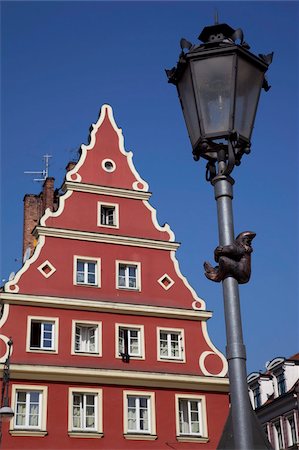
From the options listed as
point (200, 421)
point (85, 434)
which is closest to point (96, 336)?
point (85, 434)

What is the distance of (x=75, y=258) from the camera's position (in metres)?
27.2

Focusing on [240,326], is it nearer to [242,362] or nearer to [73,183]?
[242,362]

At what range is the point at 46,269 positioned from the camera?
87.2 feet

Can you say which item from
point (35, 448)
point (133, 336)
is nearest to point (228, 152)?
point (35, 448)

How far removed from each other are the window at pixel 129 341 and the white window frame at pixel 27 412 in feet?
10.9

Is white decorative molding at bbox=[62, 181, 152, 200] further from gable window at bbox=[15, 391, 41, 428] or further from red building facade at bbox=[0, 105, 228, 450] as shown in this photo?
gable window at bbox=[15, 391, 41, 428]

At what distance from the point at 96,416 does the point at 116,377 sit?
1.58m

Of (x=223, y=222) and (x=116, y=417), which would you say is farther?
(x=116, y=417)

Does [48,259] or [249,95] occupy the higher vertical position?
[48,259]

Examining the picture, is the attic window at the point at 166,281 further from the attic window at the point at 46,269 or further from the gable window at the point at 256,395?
the gable window at the point at 256,395

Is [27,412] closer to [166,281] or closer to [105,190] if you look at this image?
[166,281]

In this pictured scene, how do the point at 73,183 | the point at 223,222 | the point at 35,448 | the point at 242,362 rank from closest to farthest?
the point at 242,362, the point at 223,222, the point at 35,448, the point at 73,183

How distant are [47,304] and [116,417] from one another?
15.9 ft

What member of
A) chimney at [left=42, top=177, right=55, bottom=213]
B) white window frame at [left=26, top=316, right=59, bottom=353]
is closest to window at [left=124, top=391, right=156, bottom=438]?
white window frame at [left=26, top=316, right=59, bottom=353]
